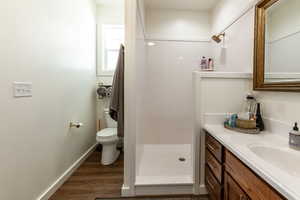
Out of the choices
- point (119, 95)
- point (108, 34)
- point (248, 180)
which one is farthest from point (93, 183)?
point (108, 34)

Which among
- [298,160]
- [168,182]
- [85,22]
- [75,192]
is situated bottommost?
[75,192]

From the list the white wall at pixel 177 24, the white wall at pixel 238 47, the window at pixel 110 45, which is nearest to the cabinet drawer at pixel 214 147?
A: the white wall at pixel 238 47

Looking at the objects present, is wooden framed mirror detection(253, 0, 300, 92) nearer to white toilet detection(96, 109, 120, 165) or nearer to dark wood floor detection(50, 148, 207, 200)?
dark wood floor detection(50, 148, 207, 200)

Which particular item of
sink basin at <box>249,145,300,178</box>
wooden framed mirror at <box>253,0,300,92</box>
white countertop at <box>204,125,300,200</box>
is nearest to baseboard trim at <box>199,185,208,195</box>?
white countertop at <box>204,125,300,200</box>

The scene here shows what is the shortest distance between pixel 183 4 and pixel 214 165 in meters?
2.52

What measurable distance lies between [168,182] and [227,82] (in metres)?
1.22

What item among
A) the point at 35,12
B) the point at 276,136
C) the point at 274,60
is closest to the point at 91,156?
the point at 35,12

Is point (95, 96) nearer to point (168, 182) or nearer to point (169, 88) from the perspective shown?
point (169, 88)

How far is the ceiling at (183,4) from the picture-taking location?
2.59 meters

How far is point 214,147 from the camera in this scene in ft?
4.44

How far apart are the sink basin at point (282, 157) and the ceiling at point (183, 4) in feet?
7.98

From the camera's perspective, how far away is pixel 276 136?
50.3 inches

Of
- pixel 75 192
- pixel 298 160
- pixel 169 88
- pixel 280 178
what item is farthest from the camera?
pixel 169 88

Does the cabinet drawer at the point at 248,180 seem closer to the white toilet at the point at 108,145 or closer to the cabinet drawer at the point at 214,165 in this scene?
the cabinet drawer at the point at 214,165
